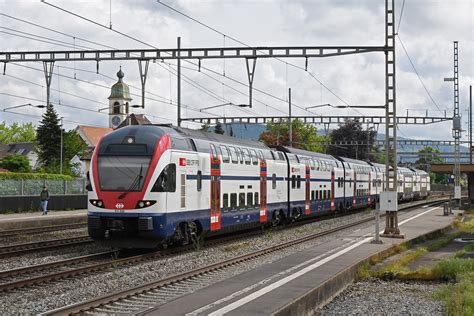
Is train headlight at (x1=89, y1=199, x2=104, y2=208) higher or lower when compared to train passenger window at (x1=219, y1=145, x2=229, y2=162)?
lower

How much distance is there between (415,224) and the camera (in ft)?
104

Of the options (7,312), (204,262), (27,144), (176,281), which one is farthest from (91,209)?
(27,144)

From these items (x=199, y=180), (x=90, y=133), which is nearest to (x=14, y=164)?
(x=90, y=133)

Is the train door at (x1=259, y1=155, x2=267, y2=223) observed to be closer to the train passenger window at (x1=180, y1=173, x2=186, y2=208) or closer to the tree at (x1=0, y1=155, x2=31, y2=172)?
the train passenger window at (x1=180, y1=173, x2=186, y2=208)

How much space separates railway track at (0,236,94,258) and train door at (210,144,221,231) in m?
4.35

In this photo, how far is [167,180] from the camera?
18.2 metres

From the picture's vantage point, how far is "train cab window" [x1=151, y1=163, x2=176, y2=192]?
1794 centimetres

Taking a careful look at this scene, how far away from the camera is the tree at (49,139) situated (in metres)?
88.7

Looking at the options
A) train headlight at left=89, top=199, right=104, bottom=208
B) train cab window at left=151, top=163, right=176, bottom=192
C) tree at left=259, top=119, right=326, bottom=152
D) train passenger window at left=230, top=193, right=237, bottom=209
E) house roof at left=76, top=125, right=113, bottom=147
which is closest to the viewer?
train cab window at left=151, top=163, right=176, bottom=192

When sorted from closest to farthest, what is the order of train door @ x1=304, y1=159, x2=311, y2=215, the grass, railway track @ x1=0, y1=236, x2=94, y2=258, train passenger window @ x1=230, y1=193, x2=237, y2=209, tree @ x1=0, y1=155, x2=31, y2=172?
the grass
railway track @ x1=0, y1=236, x2=94, y2=258
train passenger window @ x1=230, y1=193, x2=237, y2=209
train door @ x1=304, y1=159, x2=311, y2=215
tree @ x1=0, y1=155, x2=31, y2=172

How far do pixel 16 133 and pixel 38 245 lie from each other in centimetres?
12253

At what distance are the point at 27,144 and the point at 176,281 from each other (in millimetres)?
127551

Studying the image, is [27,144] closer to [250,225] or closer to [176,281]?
[250,225]

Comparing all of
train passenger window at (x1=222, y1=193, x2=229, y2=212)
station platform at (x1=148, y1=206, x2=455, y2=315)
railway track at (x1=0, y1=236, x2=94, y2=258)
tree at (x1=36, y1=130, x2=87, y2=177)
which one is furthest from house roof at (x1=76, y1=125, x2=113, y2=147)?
station platform at (x1=148, y1=206, x2=455, y2=315)
